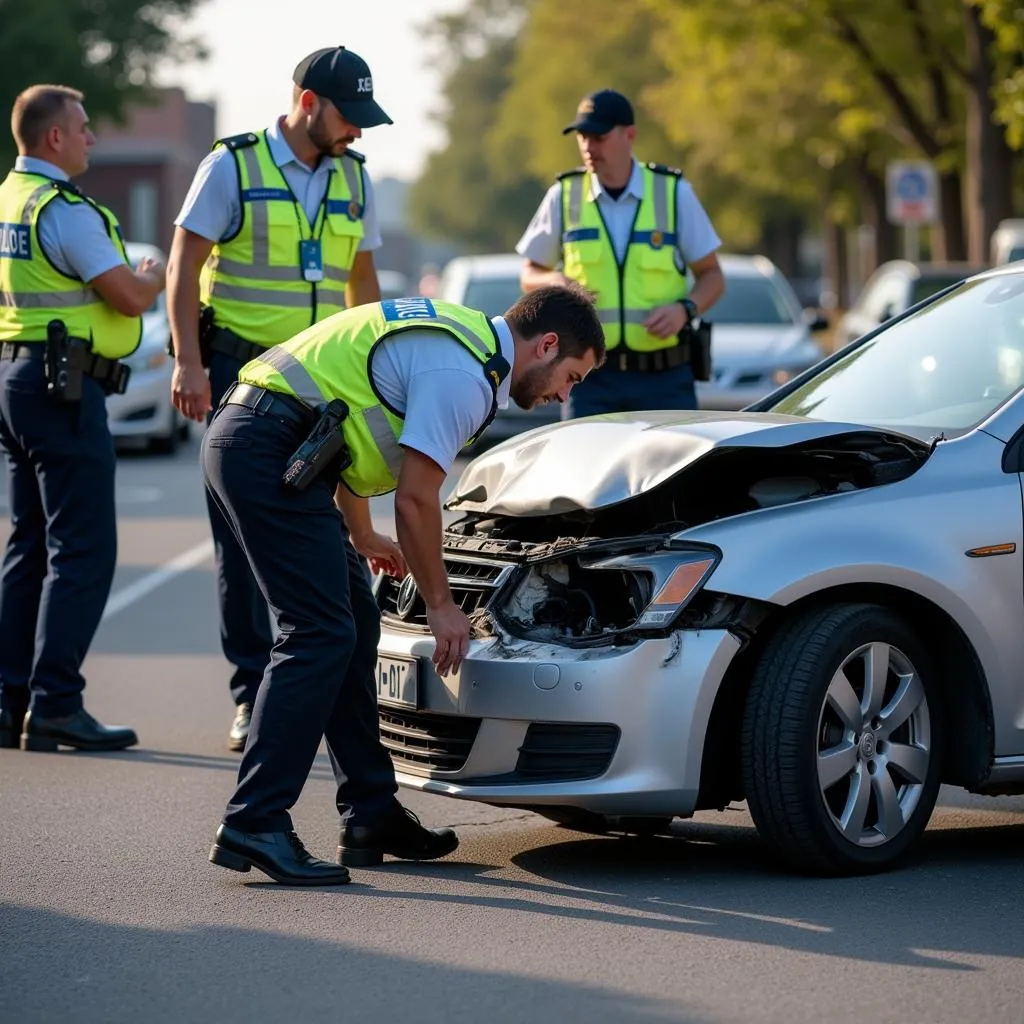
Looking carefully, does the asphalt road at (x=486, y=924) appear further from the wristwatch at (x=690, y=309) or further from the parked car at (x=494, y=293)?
the parked car at (x=494, y=293)

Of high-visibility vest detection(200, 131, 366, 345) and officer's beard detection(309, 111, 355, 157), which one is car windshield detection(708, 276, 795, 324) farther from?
officer's beard detection(309, 111, 355, 157)

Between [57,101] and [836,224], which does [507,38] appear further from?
[57,101]

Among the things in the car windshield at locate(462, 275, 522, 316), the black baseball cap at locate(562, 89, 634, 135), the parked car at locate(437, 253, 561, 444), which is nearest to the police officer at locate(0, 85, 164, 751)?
the black baseball cap at locate(562, 89, 634, 135)

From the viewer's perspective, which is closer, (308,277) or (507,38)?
(308,277)

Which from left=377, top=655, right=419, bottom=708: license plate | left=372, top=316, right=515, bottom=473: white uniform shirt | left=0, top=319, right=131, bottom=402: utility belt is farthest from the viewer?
left=0, top=319, right=131, bottom=402: utility belt

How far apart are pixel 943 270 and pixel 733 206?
36.1 meters

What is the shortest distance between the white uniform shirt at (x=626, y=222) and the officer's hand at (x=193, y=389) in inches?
66.9

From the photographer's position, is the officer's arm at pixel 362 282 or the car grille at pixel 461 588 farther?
the officer's arm at pixel 362 282

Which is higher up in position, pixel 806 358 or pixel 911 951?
pixel 806 358

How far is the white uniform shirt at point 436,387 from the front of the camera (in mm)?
5262

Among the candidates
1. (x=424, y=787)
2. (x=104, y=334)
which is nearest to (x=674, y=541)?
(x=424, y=787)

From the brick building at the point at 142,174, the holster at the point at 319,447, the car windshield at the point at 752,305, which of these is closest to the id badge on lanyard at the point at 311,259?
the holster at the point at 319,447

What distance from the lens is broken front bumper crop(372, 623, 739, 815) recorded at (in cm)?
544

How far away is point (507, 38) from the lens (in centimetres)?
9756
